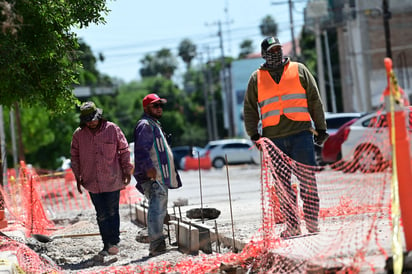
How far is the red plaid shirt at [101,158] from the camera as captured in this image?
29.7 feet

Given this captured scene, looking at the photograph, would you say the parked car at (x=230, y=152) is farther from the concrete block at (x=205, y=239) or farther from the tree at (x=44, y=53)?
the concrete block at (x=205, y=239)

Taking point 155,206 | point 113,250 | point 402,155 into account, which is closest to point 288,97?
point 155,206

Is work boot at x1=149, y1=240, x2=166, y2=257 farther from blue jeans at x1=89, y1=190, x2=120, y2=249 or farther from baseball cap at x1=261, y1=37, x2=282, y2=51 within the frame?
baseball cap at x1=261, y1=37, x2=282, y2=51

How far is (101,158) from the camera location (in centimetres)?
→ 906

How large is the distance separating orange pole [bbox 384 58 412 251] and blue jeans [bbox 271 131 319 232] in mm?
1981

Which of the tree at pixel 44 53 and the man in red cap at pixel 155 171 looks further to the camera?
the man in red cap at pixel 155 171

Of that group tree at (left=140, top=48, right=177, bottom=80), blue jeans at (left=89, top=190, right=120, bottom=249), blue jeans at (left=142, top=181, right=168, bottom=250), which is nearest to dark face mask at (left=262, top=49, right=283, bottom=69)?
blue jeans at (left=142, top=181, right=168, bottom=250)

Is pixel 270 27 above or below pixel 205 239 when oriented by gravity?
above

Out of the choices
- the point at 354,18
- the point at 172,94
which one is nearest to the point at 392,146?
the point at 354,18

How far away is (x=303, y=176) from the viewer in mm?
7301

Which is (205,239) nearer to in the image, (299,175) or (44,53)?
(299,175)

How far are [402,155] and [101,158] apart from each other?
469cm

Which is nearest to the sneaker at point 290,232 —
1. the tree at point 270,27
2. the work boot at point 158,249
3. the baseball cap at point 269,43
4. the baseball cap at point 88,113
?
the baseball cap at point 269,43

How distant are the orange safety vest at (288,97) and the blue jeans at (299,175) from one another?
21 centimetres
